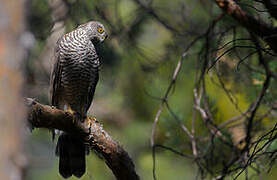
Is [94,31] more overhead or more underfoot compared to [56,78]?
more overhead

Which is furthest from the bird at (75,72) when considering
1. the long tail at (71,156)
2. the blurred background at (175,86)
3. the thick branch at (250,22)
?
the thick branch at (250,22)

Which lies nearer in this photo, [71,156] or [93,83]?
[71,156]

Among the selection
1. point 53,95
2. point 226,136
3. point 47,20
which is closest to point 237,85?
point 226,136

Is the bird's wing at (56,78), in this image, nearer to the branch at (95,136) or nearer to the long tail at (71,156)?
the long tail at (71,156)

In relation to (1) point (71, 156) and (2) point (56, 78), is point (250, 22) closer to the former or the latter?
(1) point (71, 156)

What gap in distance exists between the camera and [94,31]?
14.8 feet

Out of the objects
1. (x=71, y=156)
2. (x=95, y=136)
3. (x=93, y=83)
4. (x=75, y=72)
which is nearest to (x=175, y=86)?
(x=93, y=83)

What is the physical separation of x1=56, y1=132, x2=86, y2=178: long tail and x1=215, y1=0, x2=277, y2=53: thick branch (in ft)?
5.31

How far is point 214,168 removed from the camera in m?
4.28

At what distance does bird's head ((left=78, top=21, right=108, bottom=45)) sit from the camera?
449 cm

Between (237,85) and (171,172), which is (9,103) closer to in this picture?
(237,85)

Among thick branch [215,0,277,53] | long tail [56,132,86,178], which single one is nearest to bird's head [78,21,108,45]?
long tail [56,132,86,178]

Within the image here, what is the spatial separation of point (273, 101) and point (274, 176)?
2190 mm

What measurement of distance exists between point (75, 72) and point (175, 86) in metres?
2.08
